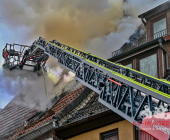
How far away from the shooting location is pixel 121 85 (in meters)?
9.70

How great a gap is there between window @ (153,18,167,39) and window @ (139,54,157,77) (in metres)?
1.92

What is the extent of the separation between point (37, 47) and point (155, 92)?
1294 centimetres

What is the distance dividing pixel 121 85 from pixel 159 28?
31.9 ft

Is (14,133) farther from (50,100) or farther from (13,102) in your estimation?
(13,102)

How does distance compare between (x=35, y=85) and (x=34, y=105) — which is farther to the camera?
(x=35, y=85)

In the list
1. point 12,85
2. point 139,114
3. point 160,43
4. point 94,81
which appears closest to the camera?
point 139,114

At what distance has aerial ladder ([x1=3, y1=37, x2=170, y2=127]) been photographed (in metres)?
8.51

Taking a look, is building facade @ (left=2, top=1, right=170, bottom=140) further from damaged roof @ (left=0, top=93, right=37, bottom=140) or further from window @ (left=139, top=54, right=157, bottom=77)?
damaged roof @ (left=0, top=93, right=37, bottom=140)

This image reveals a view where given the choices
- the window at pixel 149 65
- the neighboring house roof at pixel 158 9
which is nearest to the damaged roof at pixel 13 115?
the window at pixel 149 65

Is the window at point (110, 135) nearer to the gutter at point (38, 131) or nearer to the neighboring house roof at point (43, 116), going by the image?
the gutter at point (38, 131)

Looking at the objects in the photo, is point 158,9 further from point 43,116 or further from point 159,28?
point 43,116

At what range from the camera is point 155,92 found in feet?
26.4

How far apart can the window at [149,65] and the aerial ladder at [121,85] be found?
3.17m

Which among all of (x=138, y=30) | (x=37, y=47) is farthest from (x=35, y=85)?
(x=138, y=30)
